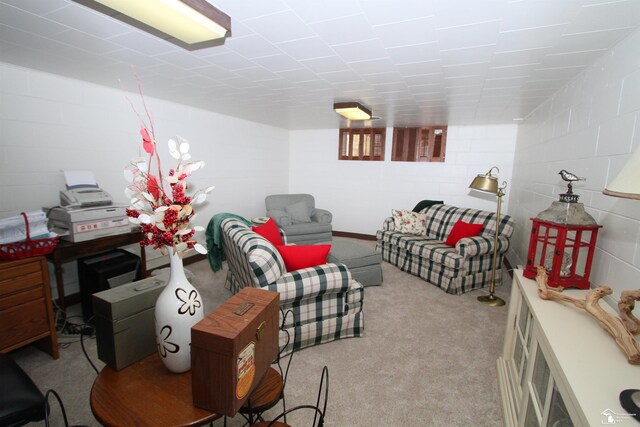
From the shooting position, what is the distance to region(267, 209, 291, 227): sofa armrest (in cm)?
470

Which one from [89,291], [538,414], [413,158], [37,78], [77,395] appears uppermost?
[37,78]

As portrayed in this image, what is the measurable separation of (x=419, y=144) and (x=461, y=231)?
6.59 feet

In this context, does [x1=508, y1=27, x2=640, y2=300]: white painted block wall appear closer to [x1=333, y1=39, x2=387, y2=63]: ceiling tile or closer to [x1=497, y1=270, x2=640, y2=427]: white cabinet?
[x1=497, y1=270, x2=640, y2=427]: white cabinet

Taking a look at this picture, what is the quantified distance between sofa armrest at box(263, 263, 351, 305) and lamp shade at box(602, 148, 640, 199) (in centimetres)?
163

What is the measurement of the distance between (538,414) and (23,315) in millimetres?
2907

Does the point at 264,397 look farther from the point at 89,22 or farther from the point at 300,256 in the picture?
the point at 89,22

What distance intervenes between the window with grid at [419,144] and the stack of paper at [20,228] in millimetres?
4725

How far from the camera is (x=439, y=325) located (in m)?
2.69

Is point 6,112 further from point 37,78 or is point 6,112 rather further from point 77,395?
point 77,395

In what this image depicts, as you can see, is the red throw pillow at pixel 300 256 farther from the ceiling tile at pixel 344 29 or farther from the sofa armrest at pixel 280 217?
the sofa armrest at pixel 280 217

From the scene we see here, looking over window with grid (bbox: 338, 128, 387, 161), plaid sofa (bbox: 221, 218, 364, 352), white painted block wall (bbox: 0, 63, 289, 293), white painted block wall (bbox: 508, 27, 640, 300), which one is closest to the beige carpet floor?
plaid sofa (bbox: 221, 218, 364, 352)

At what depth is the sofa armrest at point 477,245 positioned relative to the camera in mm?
3248

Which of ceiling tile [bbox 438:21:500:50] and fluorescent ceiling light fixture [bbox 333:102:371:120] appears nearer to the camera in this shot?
ceiling tile [bbox 438:21:500:50]

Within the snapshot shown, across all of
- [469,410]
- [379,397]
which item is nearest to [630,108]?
[469,410]
